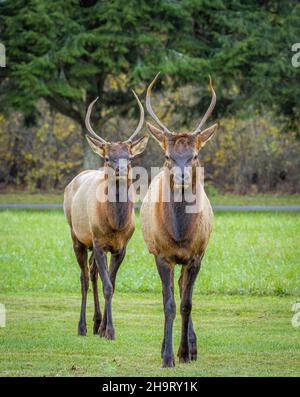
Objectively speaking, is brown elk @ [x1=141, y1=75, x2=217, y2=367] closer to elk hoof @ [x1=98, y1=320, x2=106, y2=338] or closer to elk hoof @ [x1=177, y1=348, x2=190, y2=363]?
elk hoof @ [x1=177, y1=348, x2=190, y2=363]

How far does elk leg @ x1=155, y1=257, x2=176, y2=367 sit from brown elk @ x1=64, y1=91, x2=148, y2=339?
171 centimetres

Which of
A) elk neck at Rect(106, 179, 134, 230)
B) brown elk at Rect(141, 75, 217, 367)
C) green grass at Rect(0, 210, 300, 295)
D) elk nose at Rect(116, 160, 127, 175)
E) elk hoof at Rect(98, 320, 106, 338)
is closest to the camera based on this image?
brown elk at Rect(141, 75, 217, 367)

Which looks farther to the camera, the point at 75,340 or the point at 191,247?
the point at 75,340

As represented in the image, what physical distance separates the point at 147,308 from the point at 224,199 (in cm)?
2315

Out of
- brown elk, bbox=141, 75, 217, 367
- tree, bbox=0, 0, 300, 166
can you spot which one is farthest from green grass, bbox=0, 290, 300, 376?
tree, bbox=0, 0, 300, 166

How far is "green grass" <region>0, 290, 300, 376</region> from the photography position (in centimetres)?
1093

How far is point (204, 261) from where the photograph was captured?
20.2 metres

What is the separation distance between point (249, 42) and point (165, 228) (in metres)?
23.0

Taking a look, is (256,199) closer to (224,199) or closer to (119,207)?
(224,199)

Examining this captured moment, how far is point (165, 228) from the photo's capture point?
11.6 metres

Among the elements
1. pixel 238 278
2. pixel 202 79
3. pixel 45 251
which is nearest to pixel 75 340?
pixel 238 278

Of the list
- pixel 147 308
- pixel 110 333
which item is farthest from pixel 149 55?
pixel 110 333
